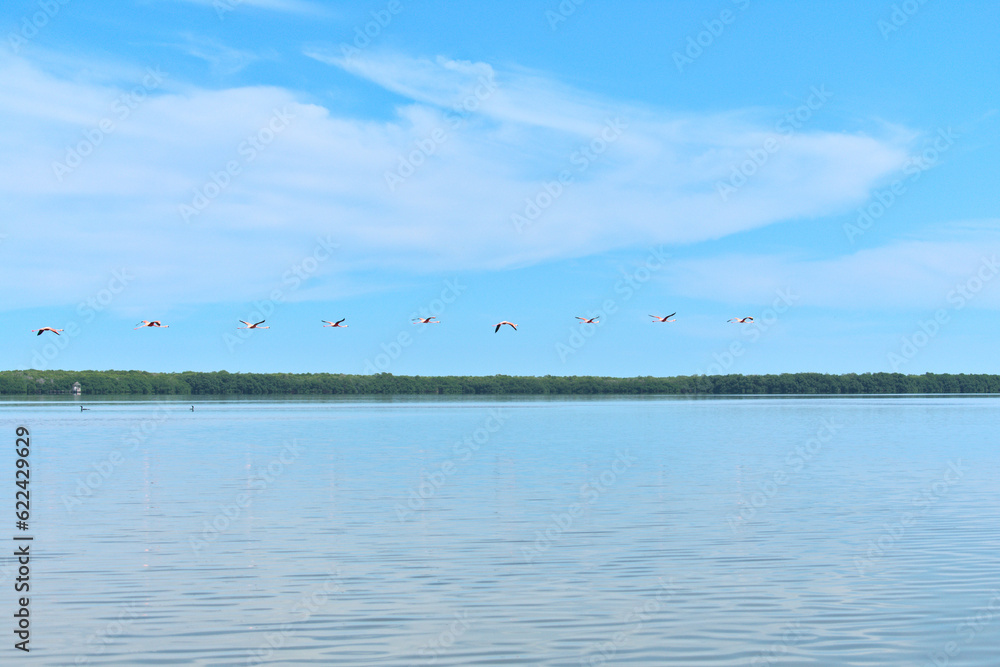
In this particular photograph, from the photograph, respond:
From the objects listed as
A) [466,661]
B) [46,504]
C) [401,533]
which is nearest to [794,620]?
[466,661]

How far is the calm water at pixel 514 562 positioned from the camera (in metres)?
12.8

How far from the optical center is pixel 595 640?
42.4ft

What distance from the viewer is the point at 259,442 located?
51.9m

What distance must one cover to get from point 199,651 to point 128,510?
47.1 ft

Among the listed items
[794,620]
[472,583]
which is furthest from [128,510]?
[794,620]

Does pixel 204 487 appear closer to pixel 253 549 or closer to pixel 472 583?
pixel 253 549

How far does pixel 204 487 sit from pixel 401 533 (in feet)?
39.9

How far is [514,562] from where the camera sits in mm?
18047

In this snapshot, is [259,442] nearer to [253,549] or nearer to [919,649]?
[253,549]

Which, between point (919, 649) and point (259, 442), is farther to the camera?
point (259, 442)

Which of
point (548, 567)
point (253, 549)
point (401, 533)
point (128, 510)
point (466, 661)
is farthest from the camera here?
point (128, 510)

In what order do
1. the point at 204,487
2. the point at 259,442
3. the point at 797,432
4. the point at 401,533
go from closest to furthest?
the point at 401,533 → the point at 204,487 → the point at 259,442 → the point at 797,432

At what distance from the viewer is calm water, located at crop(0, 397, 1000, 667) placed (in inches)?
503

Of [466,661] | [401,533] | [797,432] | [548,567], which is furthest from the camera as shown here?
[797,432]
